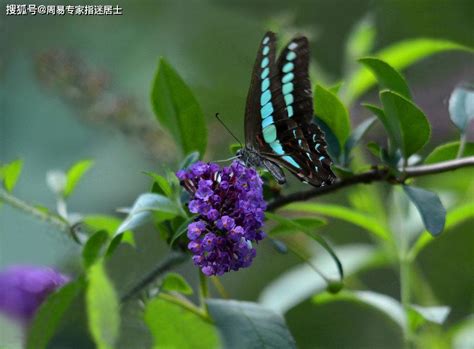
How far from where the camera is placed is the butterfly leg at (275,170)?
98cm

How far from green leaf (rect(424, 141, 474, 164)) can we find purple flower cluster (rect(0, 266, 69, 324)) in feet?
1.96

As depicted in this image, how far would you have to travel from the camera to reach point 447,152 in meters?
0.99

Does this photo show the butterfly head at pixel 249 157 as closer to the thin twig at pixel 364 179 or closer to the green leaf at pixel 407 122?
the thin twig at pixel 364 179

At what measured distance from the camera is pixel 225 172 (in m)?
0.92

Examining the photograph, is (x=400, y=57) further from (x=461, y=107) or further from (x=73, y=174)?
(x=73, y=174)

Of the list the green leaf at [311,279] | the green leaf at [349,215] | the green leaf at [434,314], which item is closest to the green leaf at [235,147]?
the green leaf at [349,215]

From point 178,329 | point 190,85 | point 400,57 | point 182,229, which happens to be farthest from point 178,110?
point 190,85

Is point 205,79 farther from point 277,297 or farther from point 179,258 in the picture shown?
point 179,258

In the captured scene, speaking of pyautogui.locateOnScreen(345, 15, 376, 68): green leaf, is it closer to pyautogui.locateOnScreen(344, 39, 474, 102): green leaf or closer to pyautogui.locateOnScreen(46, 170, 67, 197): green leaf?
pyautogui.locateOnScreen(344, 39, 474, 102): green leaf

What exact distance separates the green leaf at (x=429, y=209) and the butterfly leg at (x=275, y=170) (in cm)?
15

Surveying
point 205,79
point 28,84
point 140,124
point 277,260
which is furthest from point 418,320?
point 28,84

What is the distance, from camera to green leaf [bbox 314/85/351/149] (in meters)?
0.98

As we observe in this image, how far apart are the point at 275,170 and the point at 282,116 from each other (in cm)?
8

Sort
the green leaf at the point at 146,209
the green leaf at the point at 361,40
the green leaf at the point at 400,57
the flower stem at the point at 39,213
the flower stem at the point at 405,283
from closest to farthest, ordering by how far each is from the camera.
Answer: the green leaf at the point at 146,209 → the flower stem at the point at 39,213 → the flower stem at the point at 405,283 → the green leaf at the point at 400,57 → the green leaf at the point at 361,40
